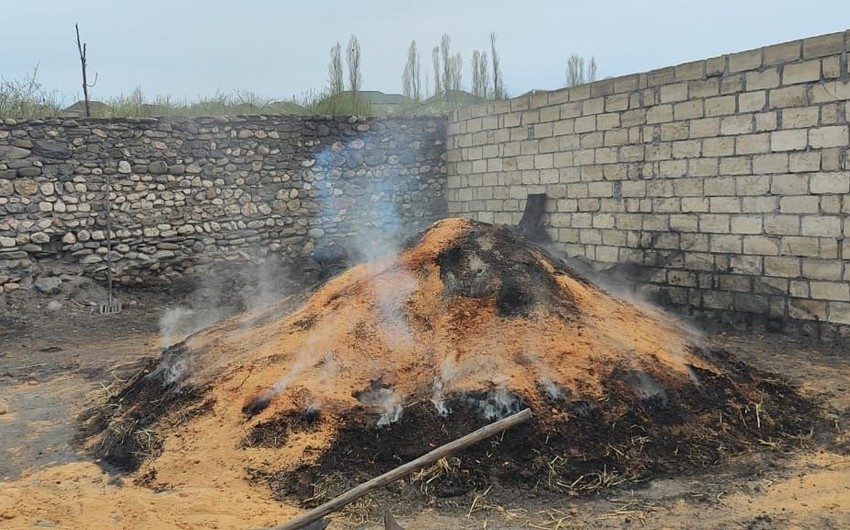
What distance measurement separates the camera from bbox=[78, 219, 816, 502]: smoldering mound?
391 centimetres

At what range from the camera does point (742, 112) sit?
7367 mm

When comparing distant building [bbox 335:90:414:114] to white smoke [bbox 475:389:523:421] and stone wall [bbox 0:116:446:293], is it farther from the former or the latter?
white smoke [bbox 475:389:523:421]

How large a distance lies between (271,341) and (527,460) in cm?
212

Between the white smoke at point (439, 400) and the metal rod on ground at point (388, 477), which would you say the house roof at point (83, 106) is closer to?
the white smoke at point (439, 400)

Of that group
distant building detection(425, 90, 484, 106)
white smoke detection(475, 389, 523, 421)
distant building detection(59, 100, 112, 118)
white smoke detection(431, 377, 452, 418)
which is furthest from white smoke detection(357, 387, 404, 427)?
distant building detection(425, 90, 484, 106)

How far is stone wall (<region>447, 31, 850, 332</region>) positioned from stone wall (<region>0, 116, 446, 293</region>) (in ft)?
7.43

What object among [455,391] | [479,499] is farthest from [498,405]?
[479,499]

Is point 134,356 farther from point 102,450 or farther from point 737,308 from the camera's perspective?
point 737,308

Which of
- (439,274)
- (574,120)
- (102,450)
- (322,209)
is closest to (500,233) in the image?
(439,274)

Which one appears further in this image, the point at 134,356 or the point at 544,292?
the point at 134,356

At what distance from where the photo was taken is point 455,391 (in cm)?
420

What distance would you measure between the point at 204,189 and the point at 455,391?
7.01 metres

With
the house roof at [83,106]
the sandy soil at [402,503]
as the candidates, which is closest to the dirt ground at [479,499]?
the sandy soil at [402,503]

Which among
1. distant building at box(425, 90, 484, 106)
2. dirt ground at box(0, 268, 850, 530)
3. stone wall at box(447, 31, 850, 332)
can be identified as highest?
distant building at box(425, 90, 484, 106)
